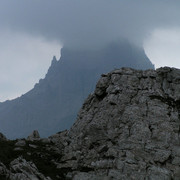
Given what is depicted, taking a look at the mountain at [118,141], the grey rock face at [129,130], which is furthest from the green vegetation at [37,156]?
the grey rock face at [129,130]

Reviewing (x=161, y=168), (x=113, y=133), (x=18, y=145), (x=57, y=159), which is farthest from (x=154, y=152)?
(x=18, y=145)

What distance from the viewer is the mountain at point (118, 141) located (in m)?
44.7

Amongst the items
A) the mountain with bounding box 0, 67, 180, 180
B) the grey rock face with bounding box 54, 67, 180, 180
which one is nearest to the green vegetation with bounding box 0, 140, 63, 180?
the mountain with bounding box 0, 67, 180, 180

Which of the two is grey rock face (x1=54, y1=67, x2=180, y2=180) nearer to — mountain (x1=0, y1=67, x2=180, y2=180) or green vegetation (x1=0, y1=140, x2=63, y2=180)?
mountain (x1=0, y1=67, x2=180, y2=180)

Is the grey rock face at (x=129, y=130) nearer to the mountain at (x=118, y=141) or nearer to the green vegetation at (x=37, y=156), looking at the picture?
the mountain at (x=118, y=141)

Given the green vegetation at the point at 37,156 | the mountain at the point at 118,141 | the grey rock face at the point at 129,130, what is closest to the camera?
the mountain at the point at 118,141

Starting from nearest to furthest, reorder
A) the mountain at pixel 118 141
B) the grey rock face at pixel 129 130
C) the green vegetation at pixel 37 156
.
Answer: the mountain at pixel 118 141
the grey rock face at pixel 129 130
the green vegetation at pixel 37 156

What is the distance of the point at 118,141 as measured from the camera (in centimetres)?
5112

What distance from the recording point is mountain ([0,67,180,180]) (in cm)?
4466

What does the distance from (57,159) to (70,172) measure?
21.5 feet

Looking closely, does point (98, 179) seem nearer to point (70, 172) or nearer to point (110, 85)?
point (70, 172)

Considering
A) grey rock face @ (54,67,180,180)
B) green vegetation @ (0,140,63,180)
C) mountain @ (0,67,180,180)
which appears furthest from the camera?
green vegetation @ (0,140,63,180)

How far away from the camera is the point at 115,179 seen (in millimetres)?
42938

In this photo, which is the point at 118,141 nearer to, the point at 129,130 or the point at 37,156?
the point at 129,130
